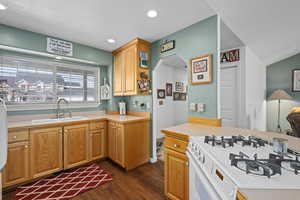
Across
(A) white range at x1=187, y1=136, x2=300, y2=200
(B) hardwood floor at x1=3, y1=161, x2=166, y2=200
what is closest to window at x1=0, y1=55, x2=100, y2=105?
(B) hardwood floor at x1=3, y1=161, x2=166, y2=200

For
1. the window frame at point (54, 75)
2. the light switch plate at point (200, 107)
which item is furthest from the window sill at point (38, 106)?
the light switch plate at point (200, 107)

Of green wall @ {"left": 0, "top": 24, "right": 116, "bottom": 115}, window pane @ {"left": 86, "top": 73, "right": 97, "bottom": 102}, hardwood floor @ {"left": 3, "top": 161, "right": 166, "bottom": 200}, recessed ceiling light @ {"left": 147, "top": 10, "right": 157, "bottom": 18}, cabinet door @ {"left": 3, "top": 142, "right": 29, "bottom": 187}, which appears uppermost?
recessed ceiling light @ {"left": 147, "top": 10, "right": 157, "bottom": 18}

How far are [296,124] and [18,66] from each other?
13.5 feet

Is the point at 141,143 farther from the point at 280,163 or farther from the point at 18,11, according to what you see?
the point at 18,11

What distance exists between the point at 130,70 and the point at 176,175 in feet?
6.45

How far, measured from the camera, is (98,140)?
2.50m

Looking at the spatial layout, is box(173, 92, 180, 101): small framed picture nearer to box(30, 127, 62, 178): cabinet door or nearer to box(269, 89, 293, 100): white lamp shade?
box(269, 89, 293, 100): white lamp shade

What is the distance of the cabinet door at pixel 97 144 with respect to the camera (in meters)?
2.42

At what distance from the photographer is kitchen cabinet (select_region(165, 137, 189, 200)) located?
4.38ft

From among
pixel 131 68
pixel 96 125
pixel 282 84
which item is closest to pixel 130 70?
pixel 131 68

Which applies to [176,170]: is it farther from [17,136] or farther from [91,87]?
[91,87]

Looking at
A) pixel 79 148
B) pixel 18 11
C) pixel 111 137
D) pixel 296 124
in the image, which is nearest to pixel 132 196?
pixel 111 137

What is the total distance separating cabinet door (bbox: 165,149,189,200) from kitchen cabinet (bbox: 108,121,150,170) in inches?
36.6

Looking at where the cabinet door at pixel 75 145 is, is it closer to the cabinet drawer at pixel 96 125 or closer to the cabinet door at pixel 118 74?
the cabinet drawer at pixel 96 125
